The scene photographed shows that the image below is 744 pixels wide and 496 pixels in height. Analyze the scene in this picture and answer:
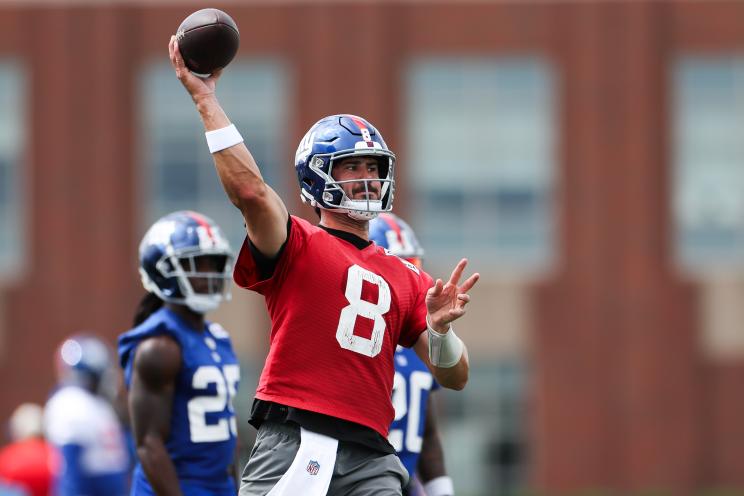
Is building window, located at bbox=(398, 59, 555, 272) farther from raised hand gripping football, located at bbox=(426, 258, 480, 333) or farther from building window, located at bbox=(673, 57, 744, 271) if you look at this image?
raised hand gripping football, located at bbox=(426, 258, 480, 333)

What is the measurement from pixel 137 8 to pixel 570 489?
46.4 feet

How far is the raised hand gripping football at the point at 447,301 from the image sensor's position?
538cm

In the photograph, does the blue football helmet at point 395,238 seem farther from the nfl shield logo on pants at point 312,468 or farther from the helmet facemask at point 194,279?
the nfl shield logo on pants at point 312,468

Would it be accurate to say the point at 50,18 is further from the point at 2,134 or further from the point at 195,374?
the point at 195,374

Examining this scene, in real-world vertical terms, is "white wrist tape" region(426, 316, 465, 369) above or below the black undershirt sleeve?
below

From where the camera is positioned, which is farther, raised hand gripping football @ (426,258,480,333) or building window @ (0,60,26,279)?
building window @ (0,60,26,279)

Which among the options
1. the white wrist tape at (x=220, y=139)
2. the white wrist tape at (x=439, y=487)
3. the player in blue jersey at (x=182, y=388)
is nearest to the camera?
the white wrist tape at (x=220, y=139)

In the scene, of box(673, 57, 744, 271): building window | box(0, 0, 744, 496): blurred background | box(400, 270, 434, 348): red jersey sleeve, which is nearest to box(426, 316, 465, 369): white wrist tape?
box(400, 270, 434, 348): red jersey sleeve

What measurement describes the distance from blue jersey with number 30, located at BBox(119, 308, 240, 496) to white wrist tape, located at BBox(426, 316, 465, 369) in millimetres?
1722

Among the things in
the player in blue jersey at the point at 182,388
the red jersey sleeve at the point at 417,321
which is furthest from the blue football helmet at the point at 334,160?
the player in blue jersey at the point at 182,388

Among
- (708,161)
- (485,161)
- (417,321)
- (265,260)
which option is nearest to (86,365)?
(417,321)

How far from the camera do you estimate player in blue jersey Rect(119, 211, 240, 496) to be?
6.75 meters

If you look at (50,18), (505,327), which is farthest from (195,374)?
(50,18)

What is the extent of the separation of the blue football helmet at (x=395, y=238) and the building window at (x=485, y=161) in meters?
22.0
